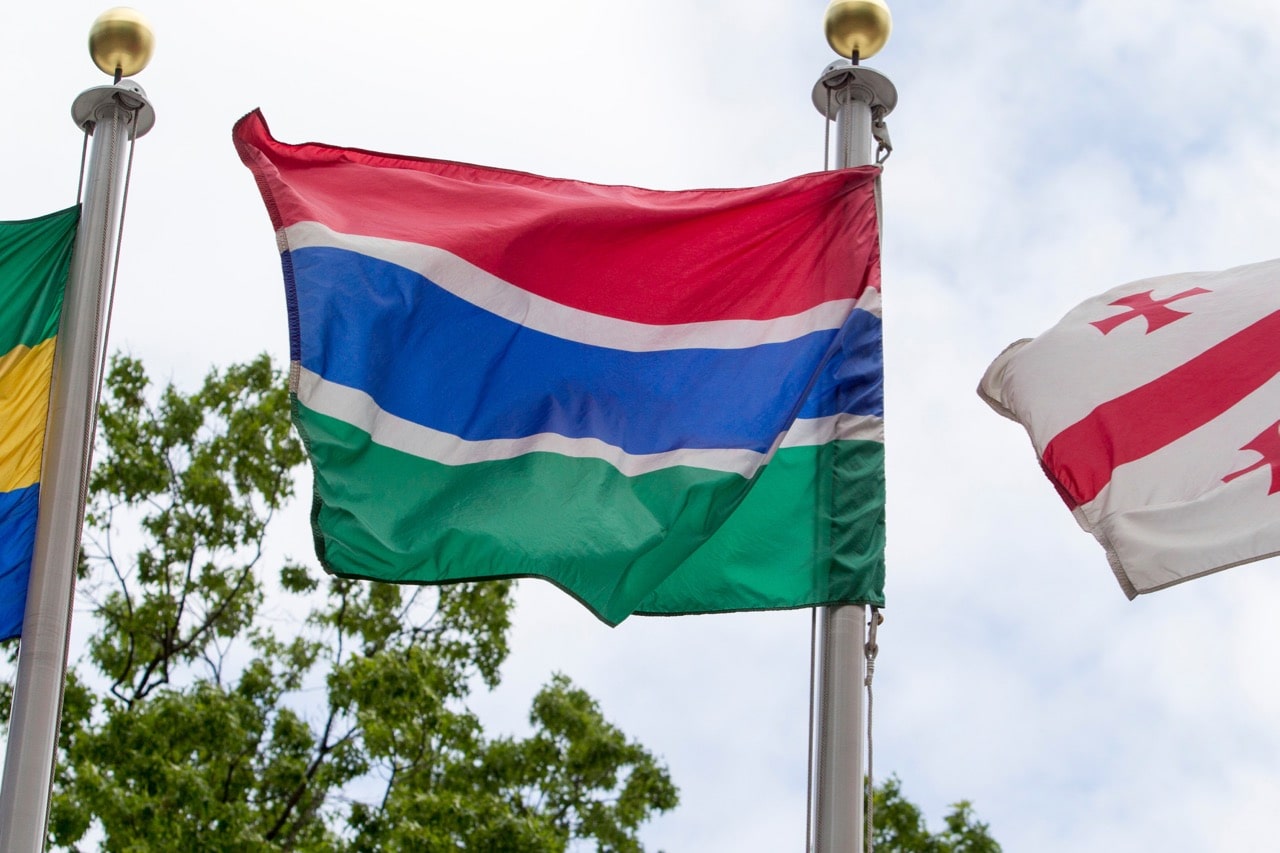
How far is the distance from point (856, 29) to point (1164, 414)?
184 centimetres

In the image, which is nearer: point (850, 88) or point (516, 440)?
point (516, 440)

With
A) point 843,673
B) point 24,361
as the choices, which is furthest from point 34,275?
point 843,673

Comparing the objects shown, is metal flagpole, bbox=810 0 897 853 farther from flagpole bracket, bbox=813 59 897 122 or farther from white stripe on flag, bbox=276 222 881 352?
white stripe on flag, bbox=276 222 881 352

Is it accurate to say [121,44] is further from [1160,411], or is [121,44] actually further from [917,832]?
[917,832]

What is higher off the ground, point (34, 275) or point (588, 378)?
point (34, 275)

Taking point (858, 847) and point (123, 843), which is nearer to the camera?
point (858, 847)

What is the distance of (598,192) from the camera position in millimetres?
6973

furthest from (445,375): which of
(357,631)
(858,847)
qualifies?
(357,631)

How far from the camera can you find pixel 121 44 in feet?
26.9

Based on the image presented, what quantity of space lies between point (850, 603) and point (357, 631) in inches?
527

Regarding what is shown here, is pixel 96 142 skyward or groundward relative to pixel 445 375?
skyward

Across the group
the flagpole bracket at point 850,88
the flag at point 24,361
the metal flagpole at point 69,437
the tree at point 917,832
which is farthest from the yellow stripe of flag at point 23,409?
the tree at point 917,832

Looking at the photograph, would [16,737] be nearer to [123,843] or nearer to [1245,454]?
[1245,454]

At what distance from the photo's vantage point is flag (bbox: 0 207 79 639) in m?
7.53
